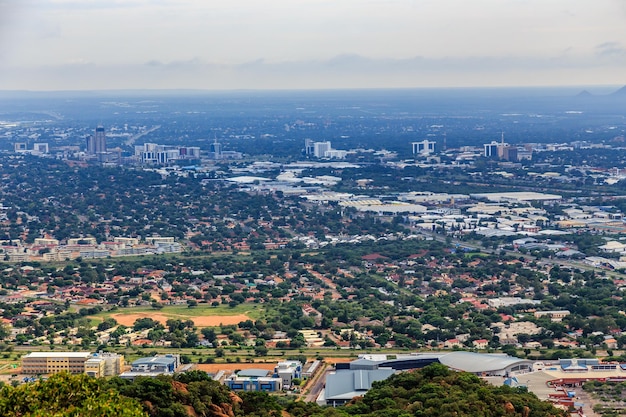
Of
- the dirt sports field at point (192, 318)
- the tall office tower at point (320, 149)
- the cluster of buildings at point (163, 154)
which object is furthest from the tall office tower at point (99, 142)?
the dirt sports field at point (192, 318)

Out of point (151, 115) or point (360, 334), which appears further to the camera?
point (151, 115)

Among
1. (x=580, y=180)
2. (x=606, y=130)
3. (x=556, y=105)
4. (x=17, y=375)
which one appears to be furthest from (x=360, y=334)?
(x=556, y=105)

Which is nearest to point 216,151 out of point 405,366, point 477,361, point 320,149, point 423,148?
point 320,149

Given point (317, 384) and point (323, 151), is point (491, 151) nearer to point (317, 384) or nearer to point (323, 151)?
point (323, 151)

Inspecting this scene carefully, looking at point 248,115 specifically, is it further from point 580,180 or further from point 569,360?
point 569,360

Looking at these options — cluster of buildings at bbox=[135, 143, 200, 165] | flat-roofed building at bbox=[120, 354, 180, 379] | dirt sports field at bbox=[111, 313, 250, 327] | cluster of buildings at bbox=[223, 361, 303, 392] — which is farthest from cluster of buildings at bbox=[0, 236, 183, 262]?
cluster of buildings at bbox=[135, 143, 200, 165]

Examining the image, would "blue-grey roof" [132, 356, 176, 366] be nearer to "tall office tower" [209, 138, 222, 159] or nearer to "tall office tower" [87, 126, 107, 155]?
"tall office tower" [209, 138, 222, 159]
